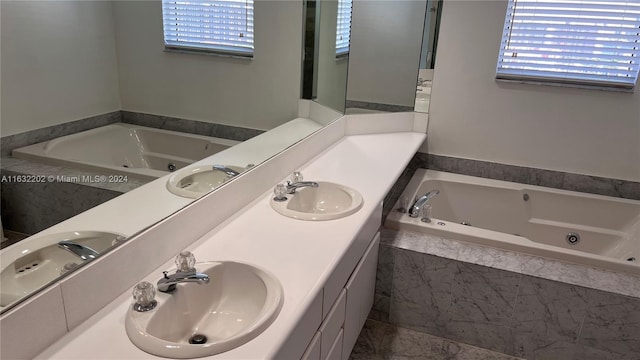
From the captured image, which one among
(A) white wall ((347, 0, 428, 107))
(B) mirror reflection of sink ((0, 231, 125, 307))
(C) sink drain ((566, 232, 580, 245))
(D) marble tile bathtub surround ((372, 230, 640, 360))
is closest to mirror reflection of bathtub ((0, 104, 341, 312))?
(B) mirror reflection of sink ((0, 231, 125, 307))

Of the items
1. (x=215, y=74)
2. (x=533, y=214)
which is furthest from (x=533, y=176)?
(x=215, y=74)

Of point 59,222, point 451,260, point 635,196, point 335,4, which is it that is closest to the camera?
point 59,222

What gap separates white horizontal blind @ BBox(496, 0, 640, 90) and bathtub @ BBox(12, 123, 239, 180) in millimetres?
2041

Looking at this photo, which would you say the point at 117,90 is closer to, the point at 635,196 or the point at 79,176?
the point at 79,176

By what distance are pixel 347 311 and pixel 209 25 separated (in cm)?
111

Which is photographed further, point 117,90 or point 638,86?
point 638,86

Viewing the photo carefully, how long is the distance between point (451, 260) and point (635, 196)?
55.7 inches

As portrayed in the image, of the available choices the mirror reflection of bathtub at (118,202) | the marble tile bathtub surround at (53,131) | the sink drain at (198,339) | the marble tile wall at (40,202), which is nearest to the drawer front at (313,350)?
the sink drain at (198,339)

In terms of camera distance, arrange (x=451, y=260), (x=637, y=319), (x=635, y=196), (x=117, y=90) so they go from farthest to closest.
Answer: (x=635, y=196), (x=451, y=260), (x=637, y=319), (x=117, y=90)

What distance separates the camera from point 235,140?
5.31 feet

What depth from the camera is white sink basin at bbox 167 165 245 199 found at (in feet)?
4.49

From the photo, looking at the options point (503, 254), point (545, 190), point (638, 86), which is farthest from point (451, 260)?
point (638, 86)

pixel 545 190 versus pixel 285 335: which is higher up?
pixel 285 335

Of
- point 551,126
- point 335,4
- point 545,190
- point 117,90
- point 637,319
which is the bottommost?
point 637,319
